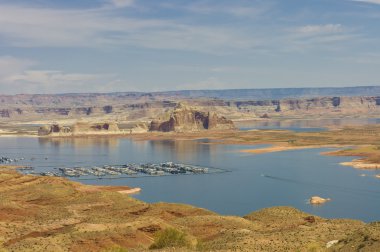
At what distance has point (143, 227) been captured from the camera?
5559 cm

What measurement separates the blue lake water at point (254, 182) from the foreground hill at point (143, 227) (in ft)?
67.2

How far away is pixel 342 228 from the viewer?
5131 cm

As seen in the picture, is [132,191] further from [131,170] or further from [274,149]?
[274,149]

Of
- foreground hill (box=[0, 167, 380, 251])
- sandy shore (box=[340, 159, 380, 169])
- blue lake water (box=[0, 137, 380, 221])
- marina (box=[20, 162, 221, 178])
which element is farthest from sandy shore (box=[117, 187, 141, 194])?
sandy shore (box=[340, 159, 380, 169])

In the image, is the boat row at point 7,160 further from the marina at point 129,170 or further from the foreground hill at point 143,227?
the foreground hill at point 143,227

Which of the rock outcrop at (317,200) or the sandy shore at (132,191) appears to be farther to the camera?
the sandy shore at (132,191)

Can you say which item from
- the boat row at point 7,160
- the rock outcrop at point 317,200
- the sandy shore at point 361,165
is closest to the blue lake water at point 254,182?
the rock outcrop at point 317,200

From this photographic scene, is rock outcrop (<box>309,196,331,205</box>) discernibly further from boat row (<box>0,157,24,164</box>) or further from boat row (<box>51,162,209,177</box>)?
boat row (<box>0,157,24,164</box>)

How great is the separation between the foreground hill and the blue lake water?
2049 cm

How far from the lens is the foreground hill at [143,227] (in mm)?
44656

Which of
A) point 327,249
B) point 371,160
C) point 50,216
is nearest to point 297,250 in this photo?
point 327,249

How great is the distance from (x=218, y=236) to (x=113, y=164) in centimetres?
10346

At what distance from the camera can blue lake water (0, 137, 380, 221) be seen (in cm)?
9156

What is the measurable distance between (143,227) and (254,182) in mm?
63270
